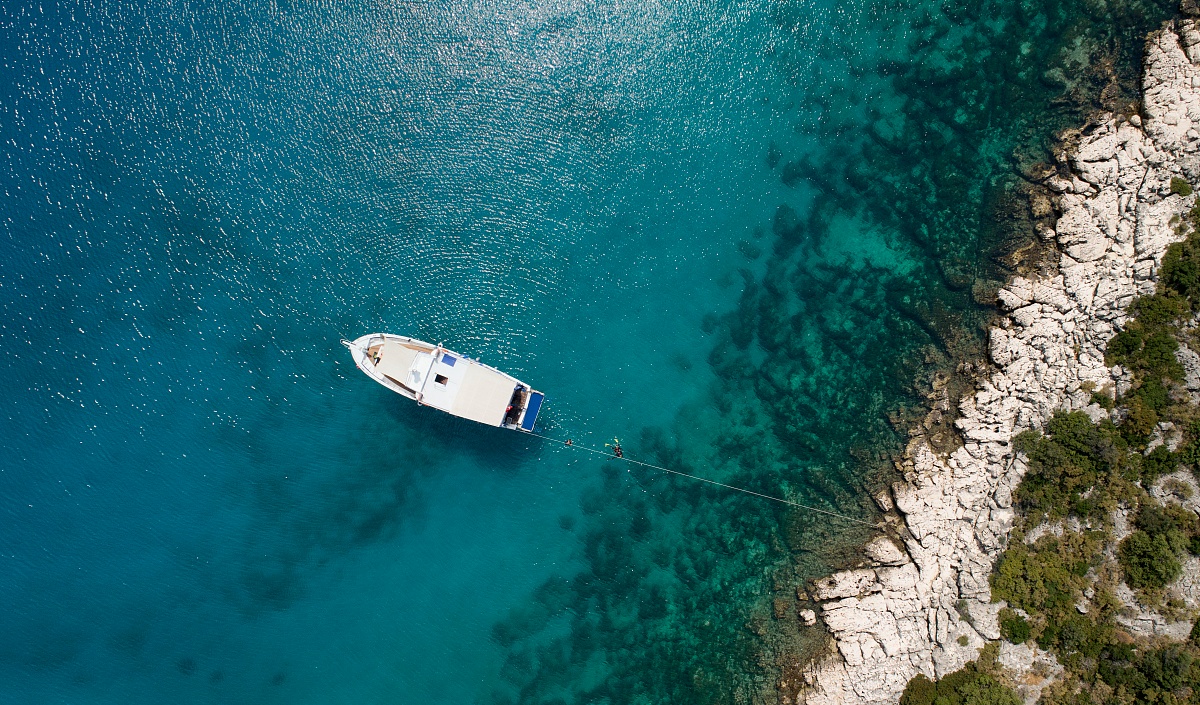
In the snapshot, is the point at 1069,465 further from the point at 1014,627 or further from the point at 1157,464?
the point at 1014,627

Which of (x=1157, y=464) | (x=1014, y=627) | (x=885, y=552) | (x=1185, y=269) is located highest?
(x=1185, y=269)

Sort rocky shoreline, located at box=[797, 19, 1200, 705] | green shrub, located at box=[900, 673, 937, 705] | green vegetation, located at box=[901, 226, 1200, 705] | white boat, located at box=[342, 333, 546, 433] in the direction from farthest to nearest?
1. white boat, located at box=[342, 333, 546, 433]
2. green shrub, located at box=[900, 673, 937, 705]
3. rocky shoreline, located at box=[797, 19, 1200, 705]
4. green vegetation, located at box=[901, 226, 1200, 705]

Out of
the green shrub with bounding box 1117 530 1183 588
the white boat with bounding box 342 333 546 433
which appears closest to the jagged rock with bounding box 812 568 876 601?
the green shrub with bounding box 1117 530 1183 588

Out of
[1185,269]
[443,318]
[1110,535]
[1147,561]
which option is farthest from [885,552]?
[443,318]

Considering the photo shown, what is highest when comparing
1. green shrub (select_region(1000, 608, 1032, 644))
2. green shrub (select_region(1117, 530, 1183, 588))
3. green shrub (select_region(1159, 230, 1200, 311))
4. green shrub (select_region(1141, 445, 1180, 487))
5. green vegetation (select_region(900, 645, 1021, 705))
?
Answer: green shrub (select_region(1159, 230, 1200, 311))

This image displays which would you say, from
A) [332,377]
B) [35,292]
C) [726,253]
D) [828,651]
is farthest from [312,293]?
[828,651]

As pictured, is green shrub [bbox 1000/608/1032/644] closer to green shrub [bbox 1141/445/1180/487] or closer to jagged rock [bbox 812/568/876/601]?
jagged rock [bbox 812/568/876/601]

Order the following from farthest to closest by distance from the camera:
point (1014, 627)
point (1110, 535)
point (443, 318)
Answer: point (443, 318) → point (1014, 627) → point (1110, 535)
